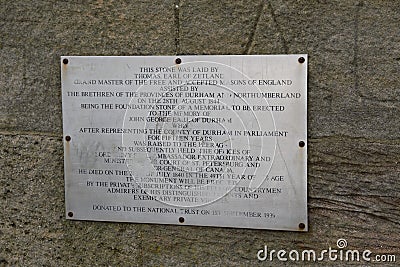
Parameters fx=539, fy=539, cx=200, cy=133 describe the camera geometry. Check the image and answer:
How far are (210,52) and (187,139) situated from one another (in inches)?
14.8

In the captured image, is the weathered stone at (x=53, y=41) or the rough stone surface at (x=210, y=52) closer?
Result: the rough stone surface at (x=210, y=52)

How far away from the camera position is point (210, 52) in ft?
7.39

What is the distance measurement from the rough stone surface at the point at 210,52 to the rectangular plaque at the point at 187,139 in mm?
53

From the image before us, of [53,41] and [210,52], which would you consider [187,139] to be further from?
[53,41]

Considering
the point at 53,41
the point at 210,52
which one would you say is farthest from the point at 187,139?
the point at 53,41

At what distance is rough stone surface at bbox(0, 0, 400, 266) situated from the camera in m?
2.14

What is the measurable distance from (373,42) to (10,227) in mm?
1771

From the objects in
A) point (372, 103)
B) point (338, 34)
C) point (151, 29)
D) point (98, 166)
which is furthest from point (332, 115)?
point (98, 166)

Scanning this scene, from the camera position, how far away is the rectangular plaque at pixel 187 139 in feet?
7.20

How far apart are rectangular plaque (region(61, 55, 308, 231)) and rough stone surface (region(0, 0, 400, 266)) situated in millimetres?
53

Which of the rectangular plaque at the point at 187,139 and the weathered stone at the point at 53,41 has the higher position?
the weathered stone at the point at 53,41

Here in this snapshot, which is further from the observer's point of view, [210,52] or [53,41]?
[53,41]

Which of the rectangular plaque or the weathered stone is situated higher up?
the weathered stone

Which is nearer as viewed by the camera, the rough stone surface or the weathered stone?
the rough stone surface
